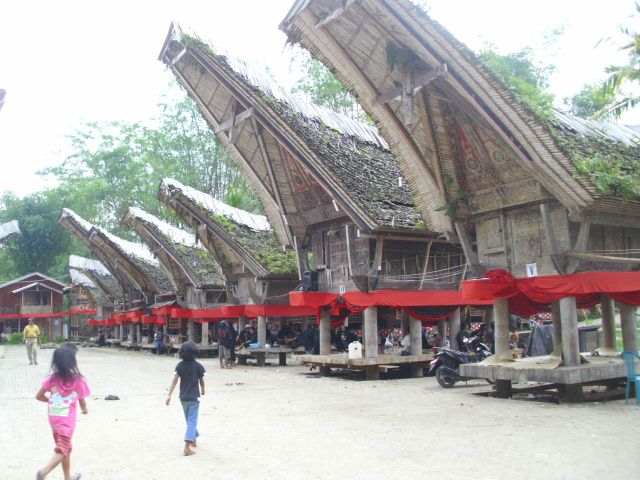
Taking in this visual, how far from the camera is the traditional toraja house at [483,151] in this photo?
414 inches

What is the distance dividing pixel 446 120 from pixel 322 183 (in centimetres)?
472

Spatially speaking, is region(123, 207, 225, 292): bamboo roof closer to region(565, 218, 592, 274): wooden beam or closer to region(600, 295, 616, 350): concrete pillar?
Answer: region(600, 295, 616, 350): concrete pillar

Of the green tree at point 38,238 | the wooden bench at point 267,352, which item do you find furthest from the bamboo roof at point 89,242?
the green tree at point 38,238

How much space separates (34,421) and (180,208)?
14026 millimetres

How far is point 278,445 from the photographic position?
25.6 ft

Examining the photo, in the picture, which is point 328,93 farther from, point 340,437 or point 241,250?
point 340,437

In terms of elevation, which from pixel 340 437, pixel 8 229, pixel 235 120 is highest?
pixel 8 229

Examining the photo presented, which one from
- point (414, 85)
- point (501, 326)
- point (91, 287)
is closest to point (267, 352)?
point (501, 326)

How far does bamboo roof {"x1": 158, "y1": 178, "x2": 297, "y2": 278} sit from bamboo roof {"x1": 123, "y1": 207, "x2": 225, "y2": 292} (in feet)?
6.78

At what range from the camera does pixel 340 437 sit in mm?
8234

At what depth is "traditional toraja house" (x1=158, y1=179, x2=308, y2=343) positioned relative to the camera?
72.5 ft

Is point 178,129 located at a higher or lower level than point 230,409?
higher

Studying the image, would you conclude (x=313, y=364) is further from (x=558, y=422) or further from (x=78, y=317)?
(x=78, y=317)

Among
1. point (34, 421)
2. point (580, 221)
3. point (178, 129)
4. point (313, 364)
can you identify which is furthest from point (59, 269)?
point (580, 221)
